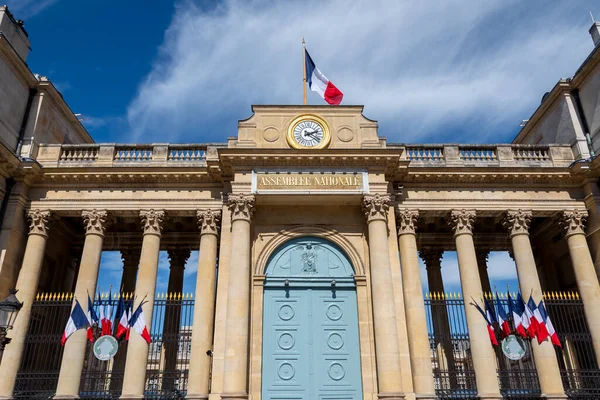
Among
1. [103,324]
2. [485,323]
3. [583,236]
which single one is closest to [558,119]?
[583,236]

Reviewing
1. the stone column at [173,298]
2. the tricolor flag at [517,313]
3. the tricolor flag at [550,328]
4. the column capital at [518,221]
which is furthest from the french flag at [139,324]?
the column capital at [518,221]

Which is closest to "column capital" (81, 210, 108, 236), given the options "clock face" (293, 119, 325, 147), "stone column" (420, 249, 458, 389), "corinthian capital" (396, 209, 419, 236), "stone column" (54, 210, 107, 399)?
"stone column" (54, 210, 107, 399)

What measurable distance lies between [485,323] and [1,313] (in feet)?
46.0

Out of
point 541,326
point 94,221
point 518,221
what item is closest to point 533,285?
point 541,326

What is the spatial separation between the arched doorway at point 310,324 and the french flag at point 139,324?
3.83 metres

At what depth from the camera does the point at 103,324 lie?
1534cm

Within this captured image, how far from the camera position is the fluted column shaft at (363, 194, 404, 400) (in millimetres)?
14484

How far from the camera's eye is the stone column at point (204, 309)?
15355 millimetres

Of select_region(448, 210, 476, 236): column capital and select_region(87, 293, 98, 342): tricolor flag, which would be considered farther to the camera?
select_region(448, 210, 476, 236): column capital

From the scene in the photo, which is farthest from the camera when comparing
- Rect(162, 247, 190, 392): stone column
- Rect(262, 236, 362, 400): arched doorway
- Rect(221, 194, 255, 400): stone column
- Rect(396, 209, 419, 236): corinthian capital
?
Rect(162, 247, 190, 392): stone column

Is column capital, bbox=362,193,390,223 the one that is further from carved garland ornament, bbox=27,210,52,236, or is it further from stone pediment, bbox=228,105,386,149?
carved garland ornament, bbox=27,210,52,236

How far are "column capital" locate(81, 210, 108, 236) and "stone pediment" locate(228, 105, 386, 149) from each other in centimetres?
537

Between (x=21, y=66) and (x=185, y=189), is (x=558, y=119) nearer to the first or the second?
(x=185, y=189)

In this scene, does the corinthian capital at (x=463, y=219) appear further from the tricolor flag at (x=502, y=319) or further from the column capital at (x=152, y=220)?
the column capital at (x=152, y=220)
